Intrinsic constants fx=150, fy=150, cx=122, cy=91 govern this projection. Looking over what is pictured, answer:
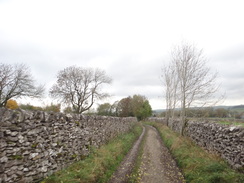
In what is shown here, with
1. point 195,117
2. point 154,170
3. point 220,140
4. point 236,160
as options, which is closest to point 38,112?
point 154,170

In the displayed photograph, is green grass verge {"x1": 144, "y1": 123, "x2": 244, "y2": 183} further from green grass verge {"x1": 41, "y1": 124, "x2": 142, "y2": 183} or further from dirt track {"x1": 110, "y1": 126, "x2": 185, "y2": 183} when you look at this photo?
green grass verge {"x1": 41, "y1": 124, "x2": 142, "y2": 183}

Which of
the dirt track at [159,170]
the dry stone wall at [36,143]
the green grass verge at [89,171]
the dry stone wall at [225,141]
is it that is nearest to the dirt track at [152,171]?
the dirt track at [159,170]

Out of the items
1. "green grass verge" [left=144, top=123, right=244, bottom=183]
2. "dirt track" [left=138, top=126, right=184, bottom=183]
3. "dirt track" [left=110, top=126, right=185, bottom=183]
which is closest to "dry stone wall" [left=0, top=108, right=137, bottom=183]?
"dirt track" [left=110, top=126, right=185, bottom=183]

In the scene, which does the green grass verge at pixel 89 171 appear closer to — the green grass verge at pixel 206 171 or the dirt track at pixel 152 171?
the dirt track at pixel 152 171

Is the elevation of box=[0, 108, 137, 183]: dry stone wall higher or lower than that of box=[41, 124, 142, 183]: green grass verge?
higher

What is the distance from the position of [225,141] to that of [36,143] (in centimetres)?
893

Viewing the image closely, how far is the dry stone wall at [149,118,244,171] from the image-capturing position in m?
6.64

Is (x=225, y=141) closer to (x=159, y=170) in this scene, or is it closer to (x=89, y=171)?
(x=159, y=170)

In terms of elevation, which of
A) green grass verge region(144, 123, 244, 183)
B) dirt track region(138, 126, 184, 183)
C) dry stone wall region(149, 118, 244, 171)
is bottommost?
dirt track region(138, 126, 184, 183)

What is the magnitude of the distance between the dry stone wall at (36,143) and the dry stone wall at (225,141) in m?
7.31

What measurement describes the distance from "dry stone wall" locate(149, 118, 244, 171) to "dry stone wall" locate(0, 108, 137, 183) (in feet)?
24.0

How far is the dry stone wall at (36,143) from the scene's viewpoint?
4.14m

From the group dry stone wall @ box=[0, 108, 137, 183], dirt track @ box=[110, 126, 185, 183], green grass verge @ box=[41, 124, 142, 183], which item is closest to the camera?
dry stone wall @ box=[0, 108, 137, 183]

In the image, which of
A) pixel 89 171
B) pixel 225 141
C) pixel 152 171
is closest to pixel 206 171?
pixel 152 171
